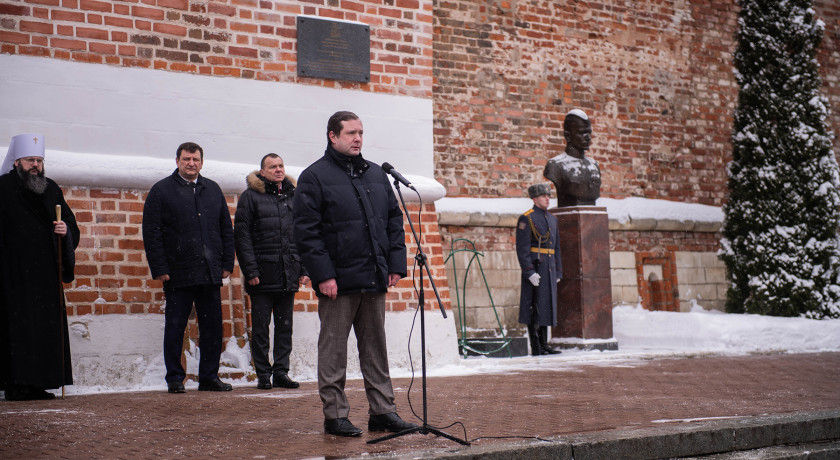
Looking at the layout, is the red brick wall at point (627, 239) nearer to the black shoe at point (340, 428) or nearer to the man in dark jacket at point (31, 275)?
the man in dark jacket at point (31, 275)

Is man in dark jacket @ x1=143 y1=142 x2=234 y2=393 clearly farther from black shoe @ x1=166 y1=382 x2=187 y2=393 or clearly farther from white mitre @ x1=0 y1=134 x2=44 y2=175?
white mitre @ x1=0 y1=134 x2=44 y2=175

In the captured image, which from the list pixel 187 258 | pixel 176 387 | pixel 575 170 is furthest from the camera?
pixel 575 170

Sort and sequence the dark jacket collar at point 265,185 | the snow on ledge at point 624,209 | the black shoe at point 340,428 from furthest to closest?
1. the snow on ledge at point 624,209
2. the dark jacket collar at point 265,185
3. the black shoe at point 340,428

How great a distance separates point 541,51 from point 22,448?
9.65 meters

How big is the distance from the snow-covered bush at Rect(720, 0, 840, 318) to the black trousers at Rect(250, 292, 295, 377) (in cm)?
788

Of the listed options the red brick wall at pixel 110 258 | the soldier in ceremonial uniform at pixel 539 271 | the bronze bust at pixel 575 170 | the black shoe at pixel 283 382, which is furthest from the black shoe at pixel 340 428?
the bronze bust at pixel 575 170

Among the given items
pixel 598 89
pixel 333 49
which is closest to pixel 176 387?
pixel 333 49

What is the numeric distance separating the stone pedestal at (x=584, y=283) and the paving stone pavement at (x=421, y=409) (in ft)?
7.23

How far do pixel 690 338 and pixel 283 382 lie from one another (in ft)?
17.7

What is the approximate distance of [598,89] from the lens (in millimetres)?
12977

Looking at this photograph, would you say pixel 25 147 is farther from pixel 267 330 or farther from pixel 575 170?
pixel 575 170

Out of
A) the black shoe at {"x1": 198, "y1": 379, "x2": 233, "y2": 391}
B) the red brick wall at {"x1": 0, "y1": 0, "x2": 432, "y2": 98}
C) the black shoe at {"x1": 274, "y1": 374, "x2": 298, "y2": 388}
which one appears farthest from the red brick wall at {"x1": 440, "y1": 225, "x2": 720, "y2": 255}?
the black shoe at {"x1": 198, "y1": 379, "x2": 233, "y2": 391}

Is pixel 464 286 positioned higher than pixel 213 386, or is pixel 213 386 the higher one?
pixel 464 286

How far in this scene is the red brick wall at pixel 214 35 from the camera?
6910 millimetres
